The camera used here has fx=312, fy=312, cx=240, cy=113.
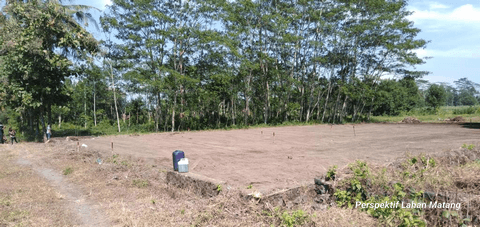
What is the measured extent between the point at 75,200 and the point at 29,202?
731mm

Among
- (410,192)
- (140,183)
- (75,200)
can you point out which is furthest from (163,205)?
(410,192)

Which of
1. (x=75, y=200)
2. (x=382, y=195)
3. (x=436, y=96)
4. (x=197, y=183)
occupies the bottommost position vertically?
(x=75, y=200)

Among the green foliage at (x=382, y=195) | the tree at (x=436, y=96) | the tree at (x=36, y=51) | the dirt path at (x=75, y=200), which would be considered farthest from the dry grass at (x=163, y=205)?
the tree at (x=436, y=96)

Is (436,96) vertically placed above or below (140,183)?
above

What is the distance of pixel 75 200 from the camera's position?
580 cm

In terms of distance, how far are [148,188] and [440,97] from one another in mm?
58771

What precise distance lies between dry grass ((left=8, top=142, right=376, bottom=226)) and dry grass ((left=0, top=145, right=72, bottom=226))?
315 millimetres

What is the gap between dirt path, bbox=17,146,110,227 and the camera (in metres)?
4.73

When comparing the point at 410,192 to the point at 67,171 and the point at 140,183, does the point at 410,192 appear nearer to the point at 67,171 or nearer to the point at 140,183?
the point at 140,183

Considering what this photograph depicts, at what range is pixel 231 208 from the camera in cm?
471

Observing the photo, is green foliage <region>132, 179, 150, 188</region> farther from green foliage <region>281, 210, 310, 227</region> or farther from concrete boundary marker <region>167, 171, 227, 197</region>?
green foliage <region>281, 210, 310, 227</region>

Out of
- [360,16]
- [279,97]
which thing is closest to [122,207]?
[279,97]

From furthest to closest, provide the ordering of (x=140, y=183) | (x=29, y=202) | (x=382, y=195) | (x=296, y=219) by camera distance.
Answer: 1. (x=140, y=183)
2. (x=29, y=202)
3. (x=382, y=195)
4. (x=296, y=219)

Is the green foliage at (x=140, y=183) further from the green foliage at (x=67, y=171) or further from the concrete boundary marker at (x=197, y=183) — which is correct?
the green foliage at (x=67, y=171)
